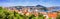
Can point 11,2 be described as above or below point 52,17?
above

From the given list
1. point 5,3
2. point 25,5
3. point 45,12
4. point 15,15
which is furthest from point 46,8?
point 5,3

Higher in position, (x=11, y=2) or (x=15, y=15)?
(x=11, y=2)

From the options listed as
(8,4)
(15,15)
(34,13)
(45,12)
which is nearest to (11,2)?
(8,4)

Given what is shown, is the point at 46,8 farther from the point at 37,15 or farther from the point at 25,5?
the point at 25,5

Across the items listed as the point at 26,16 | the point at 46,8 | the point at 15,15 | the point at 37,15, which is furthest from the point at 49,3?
the point at 15,15

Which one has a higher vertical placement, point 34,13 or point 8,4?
point 8,4

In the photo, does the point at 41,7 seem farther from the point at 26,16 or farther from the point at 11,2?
the point at 11,2

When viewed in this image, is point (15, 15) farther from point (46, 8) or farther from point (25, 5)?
point (46, 8)
